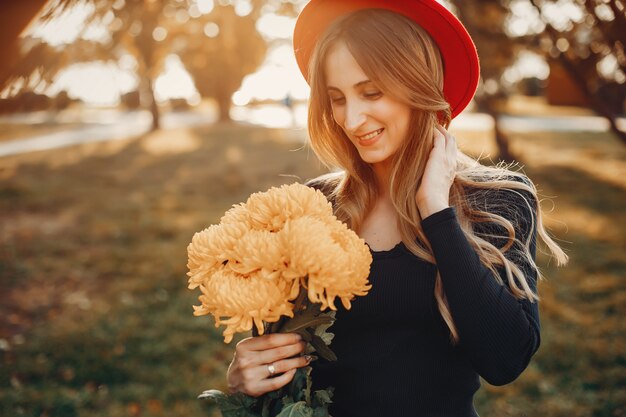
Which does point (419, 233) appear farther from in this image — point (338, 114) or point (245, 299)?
point (245, 299)

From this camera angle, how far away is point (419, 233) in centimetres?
190

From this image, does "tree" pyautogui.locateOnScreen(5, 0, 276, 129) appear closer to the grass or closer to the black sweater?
the grass

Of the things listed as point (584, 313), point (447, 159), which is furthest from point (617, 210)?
point (447, 159)

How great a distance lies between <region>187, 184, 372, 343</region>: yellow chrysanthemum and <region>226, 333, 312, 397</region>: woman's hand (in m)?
0.17

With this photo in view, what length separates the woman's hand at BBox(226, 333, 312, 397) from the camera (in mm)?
1415

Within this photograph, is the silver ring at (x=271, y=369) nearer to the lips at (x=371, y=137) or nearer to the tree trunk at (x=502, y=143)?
the lips at (x=371, y=137)

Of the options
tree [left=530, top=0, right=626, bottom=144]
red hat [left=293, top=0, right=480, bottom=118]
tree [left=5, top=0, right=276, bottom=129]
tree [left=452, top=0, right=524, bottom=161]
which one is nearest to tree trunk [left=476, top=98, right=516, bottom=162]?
tree [left=452, top=0, right=524, bottom=161]

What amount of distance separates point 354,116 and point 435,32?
47cm

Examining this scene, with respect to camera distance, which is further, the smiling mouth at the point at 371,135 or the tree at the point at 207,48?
the tree at the point at 207,48

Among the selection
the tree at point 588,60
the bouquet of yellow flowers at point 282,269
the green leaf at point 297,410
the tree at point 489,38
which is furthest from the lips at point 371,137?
the tree at point 489,38

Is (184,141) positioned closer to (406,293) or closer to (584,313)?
(584,313)

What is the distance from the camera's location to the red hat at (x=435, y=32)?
1.88 meters

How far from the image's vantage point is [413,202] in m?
1.95

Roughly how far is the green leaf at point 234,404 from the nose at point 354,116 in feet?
3.25
